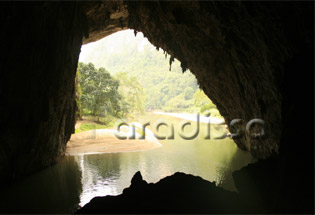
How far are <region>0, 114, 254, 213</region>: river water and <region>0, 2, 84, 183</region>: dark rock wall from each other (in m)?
1.14

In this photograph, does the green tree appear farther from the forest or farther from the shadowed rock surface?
the shadowed rock surface

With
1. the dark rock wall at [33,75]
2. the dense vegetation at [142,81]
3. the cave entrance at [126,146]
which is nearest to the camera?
the dark rock wall at [33,75]

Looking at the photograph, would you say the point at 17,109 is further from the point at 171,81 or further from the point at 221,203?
the point at 171,81

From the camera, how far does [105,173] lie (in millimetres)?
9922

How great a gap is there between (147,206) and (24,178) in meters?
6.03

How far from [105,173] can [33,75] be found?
480cm

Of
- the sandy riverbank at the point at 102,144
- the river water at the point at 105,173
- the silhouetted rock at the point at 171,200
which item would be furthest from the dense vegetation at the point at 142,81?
the silhouetted rock at the point at 171,200

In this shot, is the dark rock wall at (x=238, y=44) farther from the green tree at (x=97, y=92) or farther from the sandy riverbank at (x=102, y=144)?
the green tree at (x=97, y=92)

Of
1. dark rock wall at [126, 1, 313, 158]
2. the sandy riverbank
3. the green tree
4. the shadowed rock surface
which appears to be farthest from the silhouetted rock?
the green tree

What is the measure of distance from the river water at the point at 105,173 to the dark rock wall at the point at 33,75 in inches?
44.7

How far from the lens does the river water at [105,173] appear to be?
700 cm

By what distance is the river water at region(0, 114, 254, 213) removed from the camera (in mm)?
7002

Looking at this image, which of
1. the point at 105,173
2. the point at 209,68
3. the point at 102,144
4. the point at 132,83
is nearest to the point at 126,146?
the point at 102,144

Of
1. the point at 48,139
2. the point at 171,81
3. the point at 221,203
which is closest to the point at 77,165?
the point at 48,139
